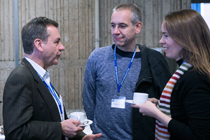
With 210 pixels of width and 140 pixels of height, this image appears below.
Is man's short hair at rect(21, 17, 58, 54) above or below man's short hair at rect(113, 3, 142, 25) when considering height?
below

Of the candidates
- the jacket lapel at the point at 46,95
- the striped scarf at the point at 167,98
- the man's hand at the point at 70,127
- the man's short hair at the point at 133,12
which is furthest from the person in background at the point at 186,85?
the man's short hair at the point at 133,12

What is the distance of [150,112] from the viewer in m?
1.40

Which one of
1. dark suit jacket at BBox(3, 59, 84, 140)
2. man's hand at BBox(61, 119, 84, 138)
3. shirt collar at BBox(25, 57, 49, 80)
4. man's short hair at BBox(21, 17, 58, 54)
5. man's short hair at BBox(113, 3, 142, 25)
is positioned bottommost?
man's hand at BBox(61, 119, 84, 138)

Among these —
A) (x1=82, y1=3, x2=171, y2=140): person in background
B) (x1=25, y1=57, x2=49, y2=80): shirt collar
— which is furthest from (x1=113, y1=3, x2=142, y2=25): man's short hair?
(x1=25, y1=57, x2=49, y2=80): shirt collar

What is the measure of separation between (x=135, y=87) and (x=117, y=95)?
0.17 m

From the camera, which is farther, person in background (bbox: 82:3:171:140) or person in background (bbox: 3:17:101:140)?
person in background (bbox: 82:3:171:140)

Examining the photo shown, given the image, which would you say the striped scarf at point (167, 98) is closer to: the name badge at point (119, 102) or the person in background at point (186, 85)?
the person in background at point (186, 85)

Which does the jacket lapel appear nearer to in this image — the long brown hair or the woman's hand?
the woman's hand

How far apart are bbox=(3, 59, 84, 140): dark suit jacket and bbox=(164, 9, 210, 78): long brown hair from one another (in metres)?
0.92

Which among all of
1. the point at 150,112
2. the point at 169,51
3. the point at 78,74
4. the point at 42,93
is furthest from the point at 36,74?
the point at 78,74

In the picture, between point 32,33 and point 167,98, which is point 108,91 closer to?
point 167,98

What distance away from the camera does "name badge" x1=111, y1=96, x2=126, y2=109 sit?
1.98 m

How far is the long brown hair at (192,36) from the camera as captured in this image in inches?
52.3

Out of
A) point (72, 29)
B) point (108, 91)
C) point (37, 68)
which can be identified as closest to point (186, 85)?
point (108, 91)
